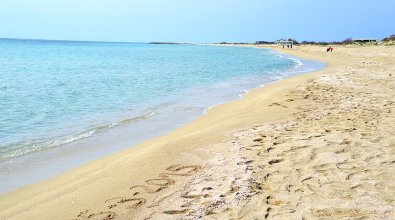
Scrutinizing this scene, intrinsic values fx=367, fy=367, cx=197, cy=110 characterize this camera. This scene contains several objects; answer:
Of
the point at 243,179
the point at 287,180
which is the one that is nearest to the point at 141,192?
the point at 243,179

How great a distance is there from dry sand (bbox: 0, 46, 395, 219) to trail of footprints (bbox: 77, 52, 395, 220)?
1 cm

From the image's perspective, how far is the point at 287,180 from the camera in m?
4.44

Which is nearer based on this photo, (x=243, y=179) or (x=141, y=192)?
(x=141, y=192)

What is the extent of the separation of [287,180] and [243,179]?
0.53 meters

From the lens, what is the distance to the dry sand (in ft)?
12.5

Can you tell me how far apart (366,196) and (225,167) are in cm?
182

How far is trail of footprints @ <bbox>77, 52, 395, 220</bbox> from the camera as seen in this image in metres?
3.73

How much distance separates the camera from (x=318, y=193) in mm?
4047

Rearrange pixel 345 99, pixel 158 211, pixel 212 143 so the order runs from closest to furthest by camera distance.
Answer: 1. pixel 158 211
2. pixel 212 143
3. pixel 345 99

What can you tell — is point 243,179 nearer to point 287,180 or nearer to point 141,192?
point 287,180

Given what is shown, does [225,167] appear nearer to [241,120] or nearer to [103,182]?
[103,182]

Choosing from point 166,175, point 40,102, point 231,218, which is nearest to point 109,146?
point 166,175

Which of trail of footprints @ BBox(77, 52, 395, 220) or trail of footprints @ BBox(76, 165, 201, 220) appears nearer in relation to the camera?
trail of footprints @ BBox(77, 52, 395, 220)

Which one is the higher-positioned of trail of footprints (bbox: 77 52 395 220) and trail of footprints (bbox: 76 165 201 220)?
trail of footprints (bbox: 77 52 395 220)
